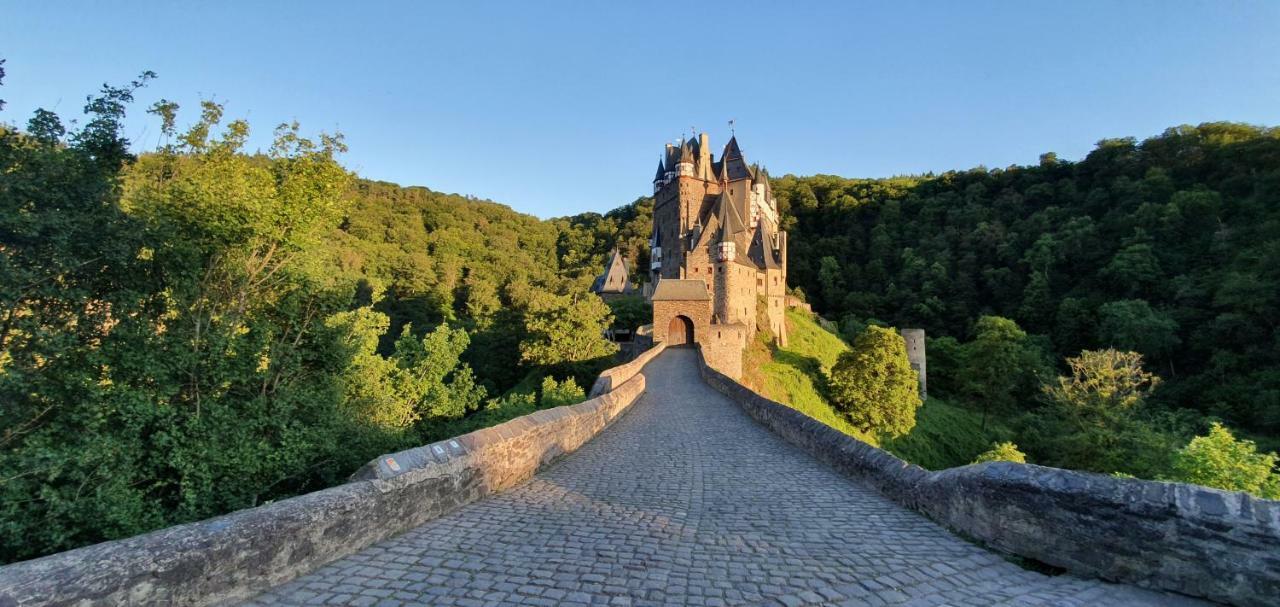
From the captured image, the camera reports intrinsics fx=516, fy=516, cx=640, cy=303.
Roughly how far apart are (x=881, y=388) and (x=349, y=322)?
30347 mm

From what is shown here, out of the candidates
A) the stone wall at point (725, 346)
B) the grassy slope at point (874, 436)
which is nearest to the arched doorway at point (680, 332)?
the stone wall at point (725, 346)

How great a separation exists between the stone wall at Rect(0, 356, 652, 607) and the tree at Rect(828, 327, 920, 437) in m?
30.6

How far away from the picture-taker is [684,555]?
169 inches

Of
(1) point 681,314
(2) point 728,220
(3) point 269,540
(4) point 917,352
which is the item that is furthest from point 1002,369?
(3) point 269,540

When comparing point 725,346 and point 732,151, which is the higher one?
point 732,151

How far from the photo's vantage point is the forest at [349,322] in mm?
6094

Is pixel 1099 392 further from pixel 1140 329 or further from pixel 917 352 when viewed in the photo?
pixel 1140 329

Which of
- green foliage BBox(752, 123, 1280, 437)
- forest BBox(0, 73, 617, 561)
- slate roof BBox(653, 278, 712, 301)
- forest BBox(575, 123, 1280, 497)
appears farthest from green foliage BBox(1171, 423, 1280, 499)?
green foliage BBox(752, 123, 1280, 437)

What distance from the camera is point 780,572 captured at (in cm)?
399

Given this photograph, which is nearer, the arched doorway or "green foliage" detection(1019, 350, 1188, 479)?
"green foliage" detection(1019, 350, 1188, 479)

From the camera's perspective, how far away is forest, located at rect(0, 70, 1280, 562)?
609 cm

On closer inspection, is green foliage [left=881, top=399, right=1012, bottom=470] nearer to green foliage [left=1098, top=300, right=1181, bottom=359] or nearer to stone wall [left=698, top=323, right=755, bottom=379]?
stone wall [left=698, top=323, right=755, bottom=379]

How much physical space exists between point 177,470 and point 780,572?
7.78 meters

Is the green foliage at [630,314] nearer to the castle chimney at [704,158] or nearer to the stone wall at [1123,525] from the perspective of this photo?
the castle chimney at [704,158]
